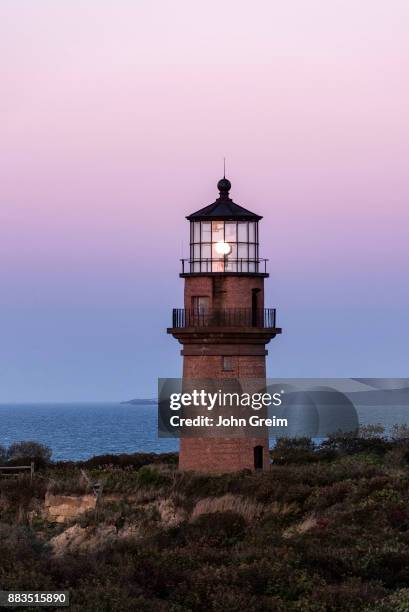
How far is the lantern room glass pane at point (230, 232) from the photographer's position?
2972cm

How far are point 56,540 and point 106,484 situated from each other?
4891mm

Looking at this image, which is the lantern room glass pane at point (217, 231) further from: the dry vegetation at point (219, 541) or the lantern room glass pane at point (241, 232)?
the dry vegetation at point (219, 541)

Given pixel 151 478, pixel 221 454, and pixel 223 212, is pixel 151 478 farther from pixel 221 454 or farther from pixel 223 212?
pixel 223 212

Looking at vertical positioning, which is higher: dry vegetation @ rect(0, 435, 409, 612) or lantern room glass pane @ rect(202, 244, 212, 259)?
lantern room glass pane @ rect(202, 244, 212, 259)

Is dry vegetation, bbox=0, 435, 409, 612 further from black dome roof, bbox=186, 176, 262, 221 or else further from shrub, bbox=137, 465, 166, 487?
black dome roof, bbox=186, 176, 262, 221

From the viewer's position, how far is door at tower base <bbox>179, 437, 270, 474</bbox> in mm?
29578

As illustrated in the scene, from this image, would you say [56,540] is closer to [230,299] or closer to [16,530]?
[16,530]

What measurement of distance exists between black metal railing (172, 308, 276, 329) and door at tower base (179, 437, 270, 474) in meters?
3.08

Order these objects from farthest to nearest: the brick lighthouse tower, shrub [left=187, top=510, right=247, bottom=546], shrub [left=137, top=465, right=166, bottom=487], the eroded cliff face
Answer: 1. the brick lighthouse tower
2. shrub [left=137, top=465, right=166, bottom=487]
3. the eroded cliff face
4. shrub [left=187, top=510, right=247, bottom=546]

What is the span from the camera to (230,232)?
2973cm

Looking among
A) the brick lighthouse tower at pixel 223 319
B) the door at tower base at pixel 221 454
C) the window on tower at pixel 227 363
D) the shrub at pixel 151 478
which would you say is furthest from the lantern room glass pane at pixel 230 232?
the shrub at pixel 151 478

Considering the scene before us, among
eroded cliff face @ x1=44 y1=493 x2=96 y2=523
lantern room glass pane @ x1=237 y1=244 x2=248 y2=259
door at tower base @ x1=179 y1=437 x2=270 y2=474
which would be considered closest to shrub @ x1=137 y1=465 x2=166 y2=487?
door at tower base @ x1=179 y1=437 x2=270 y2=474

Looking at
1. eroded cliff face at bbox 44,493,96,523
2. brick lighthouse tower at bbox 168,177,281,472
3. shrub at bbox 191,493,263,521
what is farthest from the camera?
brick lighthouse tower at bbox 168,177,281,472

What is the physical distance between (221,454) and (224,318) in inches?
143
